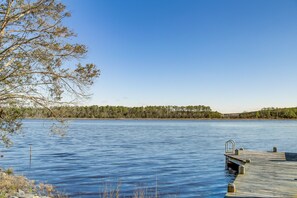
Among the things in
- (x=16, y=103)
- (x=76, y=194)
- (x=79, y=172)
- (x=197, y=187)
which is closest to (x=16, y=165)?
(x=79, y=172)

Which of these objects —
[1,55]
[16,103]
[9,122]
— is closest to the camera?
[1,55]

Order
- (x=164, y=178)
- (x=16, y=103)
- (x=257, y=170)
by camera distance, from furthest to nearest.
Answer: (x=164, y=178) < (x=257, y=170) < (x=16, y=103)

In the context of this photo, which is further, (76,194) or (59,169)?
(59,169)

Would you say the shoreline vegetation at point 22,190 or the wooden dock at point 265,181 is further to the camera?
the shoreline vegetation at point 22,190

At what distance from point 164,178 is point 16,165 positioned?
11.4 metres

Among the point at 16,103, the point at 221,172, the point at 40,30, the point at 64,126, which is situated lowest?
the point at 221,172

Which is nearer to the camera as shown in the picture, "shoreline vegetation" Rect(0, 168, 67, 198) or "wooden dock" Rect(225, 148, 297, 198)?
"wooden dock" Rect(225, 148, 297, 198)

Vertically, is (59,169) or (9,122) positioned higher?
(9,122)

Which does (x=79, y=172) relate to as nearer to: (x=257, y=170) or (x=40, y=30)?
(x=257, y=170)

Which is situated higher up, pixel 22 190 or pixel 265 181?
pixel 265 181

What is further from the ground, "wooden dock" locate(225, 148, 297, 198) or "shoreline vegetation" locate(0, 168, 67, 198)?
"wooden dock" locate(225, 148, 297, 198)

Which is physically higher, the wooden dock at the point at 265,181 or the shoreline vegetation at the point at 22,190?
the wooden dock at the point at 265,181

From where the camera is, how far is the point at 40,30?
11.6 m

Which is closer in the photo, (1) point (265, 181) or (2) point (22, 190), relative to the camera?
(1) point (265, 181)
